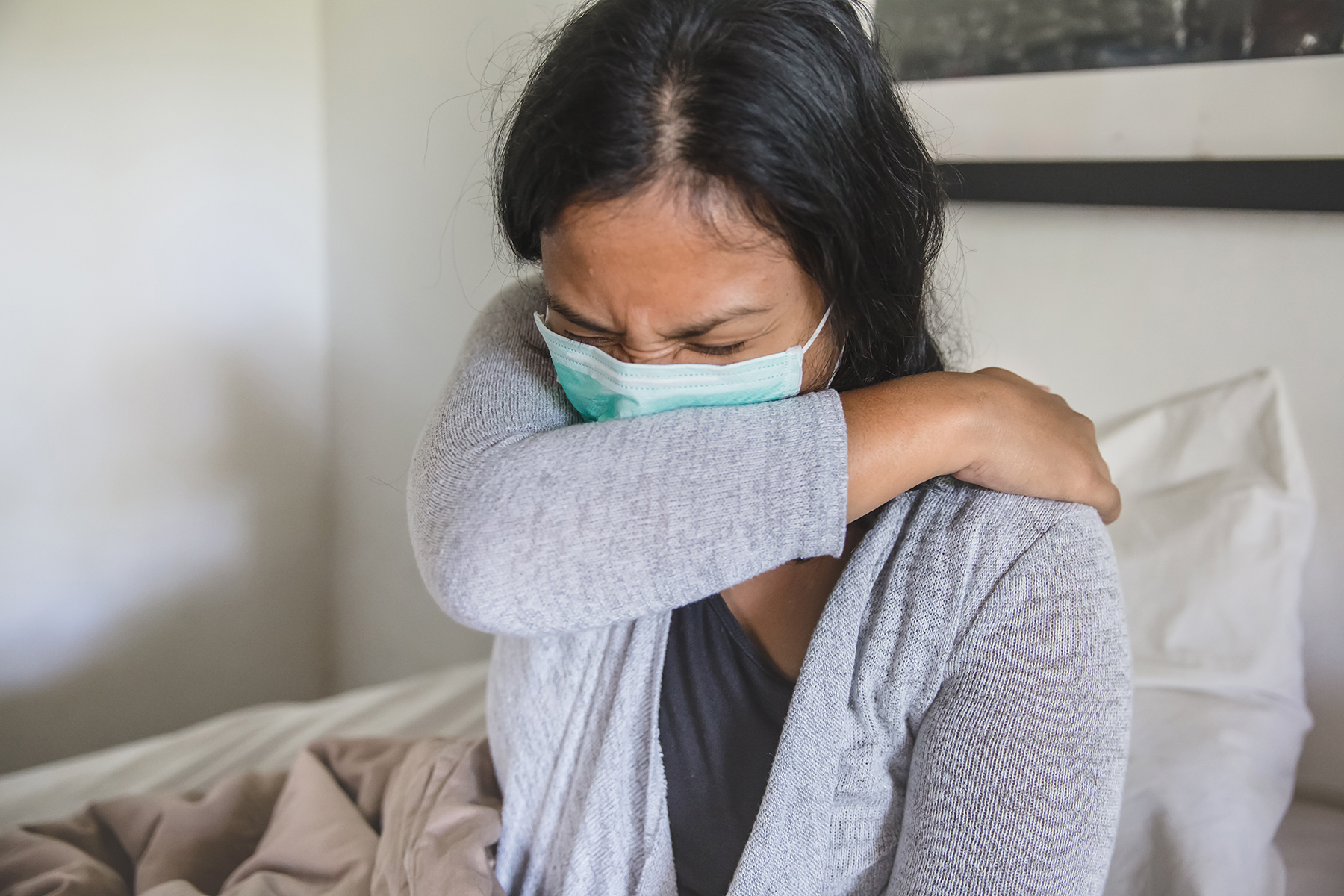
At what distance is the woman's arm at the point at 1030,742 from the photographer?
2.08 feet

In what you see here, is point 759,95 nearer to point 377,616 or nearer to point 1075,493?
point 1075,493

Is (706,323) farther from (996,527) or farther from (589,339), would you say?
(996,527)

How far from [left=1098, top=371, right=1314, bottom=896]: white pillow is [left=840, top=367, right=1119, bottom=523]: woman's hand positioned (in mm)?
315

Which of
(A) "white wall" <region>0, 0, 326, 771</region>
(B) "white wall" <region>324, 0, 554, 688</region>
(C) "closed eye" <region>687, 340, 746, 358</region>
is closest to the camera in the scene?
(C) "closed eye" <region>687, 340, 746, 358</region>

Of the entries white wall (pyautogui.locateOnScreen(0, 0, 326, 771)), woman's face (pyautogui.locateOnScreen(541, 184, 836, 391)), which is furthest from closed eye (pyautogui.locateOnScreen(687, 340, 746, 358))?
white wall (pyautogui.locateOnScreen(0, 0, 326, 771))

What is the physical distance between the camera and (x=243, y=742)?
144 cm

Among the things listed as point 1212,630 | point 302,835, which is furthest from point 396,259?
point 1212,630

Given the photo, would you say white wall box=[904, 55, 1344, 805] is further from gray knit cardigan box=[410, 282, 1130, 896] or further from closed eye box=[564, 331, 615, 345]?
closed eye box=[564, 331, 615, 345]

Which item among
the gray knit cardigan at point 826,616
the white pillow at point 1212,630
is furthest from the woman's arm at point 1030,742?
the white pillow at point 1212,630

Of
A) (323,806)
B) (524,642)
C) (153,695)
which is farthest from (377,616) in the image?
(524,642)

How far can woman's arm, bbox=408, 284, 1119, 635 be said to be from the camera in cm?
61

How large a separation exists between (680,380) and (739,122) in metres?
0.20

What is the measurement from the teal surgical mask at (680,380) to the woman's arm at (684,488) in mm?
50

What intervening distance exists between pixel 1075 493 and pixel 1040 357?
523 millimetres
